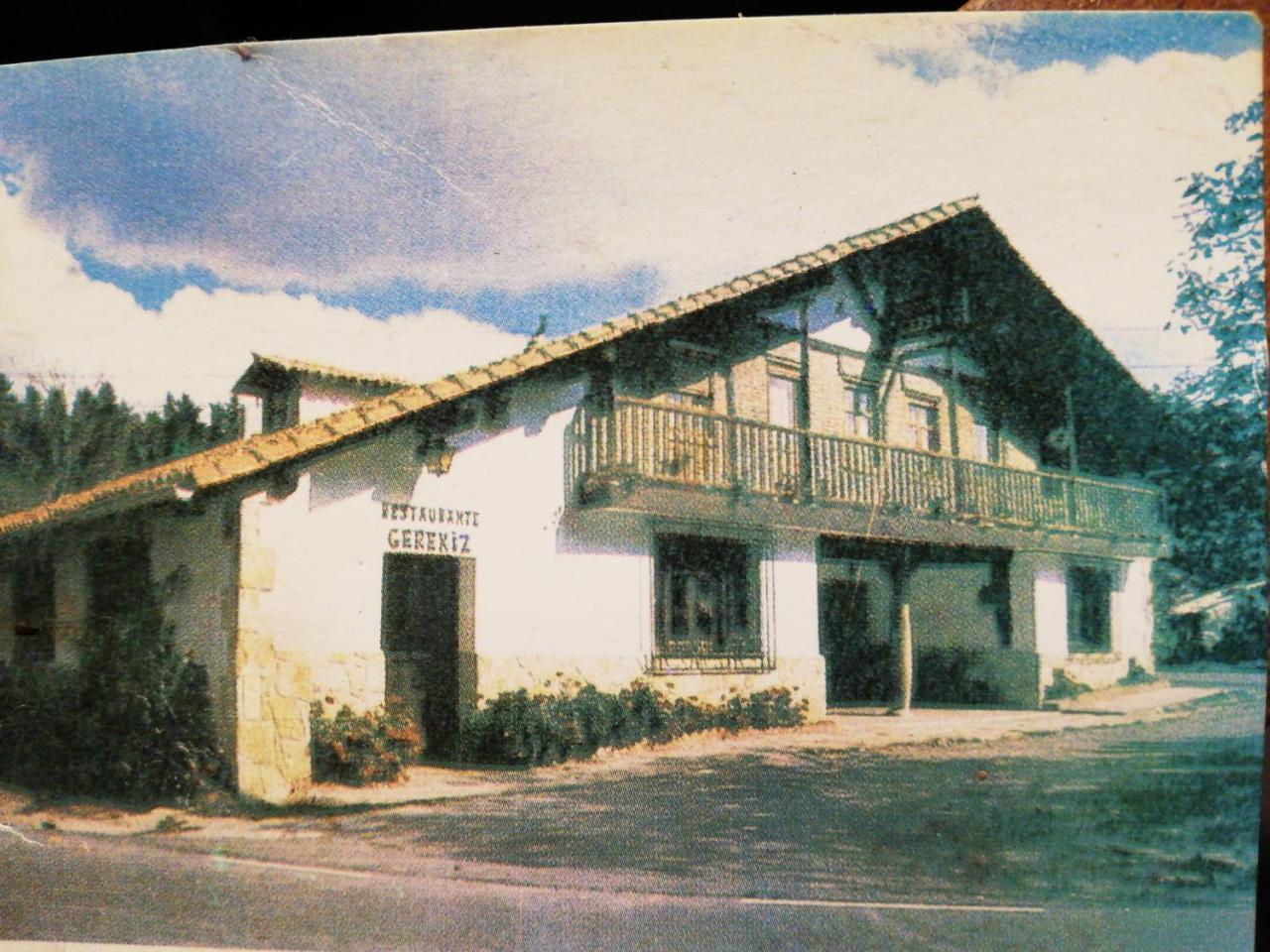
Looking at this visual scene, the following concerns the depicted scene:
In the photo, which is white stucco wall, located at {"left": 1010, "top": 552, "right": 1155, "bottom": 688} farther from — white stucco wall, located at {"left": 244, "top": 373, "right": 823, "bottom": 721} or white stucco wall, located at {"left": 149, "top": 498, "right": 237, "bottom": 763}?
white stucco wall, located at {"left": 149, "top": 498, "right": 237, "bottom": 763}

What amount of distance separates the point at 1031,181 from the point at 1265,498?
1.76m

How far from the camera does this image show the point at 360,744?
15.4ft

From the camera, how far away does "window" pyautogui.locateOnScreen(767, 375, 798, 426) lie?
197 inches

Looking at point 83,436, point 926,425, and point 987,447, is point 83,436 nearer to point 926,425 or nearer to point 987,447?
point 926,425

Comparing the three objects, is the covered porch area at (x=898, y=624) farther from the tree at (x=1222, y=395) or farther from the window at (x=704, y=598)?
the tree at (x=1222, y=395)

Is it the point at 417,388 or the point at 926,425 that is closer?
the point at 417,388

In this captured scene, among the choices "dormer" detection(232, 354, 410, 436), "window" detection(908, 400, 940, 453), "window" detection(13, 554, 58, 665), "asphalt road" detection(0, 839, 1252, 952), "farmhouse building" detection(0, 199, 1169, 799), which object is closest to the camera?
"asphalt road" detection(0, 839, 1252, 952)

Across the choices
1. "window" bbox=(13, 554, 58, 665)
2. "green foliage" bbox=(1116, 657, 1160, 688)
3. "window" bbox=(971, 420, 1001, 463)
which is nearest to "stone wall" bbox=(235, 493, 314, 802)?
"window" bbox=(13, 554, 58, 665)

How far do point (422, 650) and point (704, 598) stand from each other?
133cm

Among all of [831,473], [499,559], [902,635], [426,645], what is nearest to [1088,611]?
[902,635]

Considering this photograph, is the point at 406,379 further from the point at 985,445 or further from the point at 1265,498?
the point at 1265,498

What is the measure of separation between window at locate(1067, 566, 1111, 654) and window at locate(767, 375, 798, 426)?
1564mm

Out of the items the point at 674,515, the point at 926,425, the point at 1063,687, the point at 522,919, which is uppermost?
the point at 926,425

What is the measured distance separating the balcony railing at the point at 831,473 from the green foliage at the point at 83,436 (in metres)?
1.82
